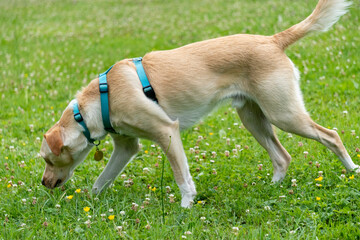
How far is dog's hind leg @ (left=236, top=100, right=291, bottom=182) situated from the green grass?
176 millimetres

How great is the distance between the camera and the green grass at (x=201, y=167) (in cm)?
387

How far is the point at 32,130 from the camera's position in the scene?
6.59 m

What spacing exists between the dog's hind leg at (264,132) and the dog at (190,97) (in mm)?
181

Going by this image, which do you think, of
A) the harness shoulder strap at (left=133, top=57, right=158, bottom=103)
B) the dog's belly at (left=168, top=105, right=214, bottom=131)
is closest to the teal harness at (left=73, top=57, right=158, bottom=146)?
the harness shoulder strap at (left=133, top=57, right=158, bottom=103)

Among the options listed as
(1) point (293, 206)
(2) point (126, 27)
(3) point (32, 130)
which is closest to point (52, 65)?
(3) point (32, 130)

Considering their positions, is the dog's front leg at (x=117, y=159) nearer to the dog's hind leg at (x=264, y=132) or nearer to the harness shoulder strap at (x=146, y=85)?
the harness shoulder strap at (x=146, y=85)

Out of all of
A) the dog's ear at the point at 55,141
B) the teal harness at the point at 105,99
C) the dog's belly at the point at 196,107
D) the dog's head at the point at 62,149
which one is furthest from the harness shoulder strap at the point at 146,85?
the dog's ear at the point at 55,141

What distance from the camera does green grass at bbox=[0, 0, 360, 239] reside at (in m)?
3.87

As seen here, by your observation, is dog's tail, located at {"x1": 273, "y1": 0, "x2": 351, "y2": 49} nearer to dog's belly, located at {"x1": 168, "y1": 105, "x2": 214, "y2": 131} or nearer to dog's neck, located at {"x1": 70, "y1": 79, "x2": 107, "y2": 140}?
dog's belly, located at {"x1": 168, "y1": 105, "x2": 214, "y2": 131}

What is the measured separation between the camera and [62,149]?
15.1ft

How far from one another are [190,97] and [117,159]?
1025 mm

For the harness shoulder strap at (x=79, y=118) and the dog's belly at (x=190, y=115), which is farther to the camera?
the dog's belly at (x=190, y=115)

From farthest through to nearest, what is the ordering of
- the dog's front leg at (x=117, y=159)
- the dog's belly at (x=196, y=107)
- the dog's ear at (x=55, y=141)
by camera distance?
the dog's front leg at (x=117, y=159)
the dog's belly at (x=196, y=107)
the dog's ear at (x=55, y=141)

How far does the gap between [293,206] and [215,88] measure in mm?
1353
